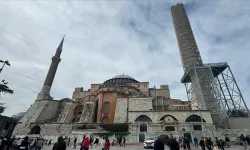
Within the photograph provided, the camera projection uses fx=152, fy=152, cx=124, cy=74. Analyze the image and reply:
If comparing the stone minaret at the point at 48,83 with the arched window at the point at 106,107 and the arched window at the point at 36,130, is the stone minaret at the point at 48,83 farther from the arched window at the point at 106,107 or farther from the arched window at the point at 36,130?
the arched window at the point at 106,107

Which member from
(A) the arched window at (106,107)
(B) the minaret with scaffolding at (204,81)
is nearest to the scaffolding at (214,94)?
(B) the minaret with scaffolding at (204,81)

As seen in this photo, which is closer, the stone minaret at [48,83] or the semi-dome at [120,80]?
the stone minaret at [48,83]

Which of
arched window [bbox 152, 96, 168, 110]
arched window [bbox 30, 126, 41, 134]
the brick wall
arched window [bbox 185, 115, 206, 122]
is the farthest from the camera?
arched window [bbox 152, 96, 168, 110]

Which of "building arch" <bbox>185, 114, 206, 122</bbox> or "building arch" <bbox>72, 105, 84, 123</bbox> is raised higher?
"building arch" <bbox>72, 105, 84, 123</bbox>

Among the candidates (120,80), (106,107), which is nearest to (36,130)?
(106,107)

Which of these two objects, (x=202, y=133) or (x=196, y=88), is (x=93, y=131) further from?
(x=196, y=88)

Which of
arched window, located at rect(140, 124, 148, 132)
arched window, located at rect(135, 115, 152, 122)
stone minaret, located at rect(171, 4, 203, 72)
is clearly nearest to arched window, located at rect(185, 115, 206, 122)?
arched window, located at rect(135, 115, 152, 122)

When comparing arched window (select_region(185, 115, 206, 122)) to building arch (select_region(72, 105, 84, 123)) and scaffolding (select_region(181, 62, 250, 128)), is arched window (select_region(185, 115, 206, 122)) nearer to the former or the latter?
scaffolding (select_region(181, 62, 250, 128))

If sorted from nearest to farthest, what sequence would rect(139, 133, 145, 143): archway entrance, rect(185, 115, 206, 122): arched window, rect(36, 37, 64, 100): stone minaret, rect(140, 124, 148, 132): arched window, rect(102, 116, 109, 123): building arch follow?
rect(139, 133, 145, 143): archway entrance → rect(140, 124, 148, 132): arched window → rect(185, 115, 206, 122): arched window → rect(102, 116, 109, 123): building arch → rect(36, 37, 64, 100): stone minaret

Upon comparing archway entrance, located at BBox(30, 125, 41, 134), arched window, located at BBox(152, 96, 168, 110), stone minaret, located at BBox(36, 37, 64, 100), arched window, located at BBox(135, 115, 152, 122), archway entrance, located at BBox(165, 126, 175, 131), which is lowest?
archway entrance, located at BBox(30, 125, 41, 134)

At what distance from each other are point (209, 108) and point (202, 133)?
826 centimetres

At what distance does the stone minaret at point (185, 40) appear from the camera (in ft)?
110

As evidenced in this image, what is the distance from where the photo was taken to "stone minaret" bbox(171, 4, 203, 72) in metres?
33.5

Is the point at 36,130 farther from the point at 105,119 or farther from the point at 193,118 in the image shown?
the point at 193,118
